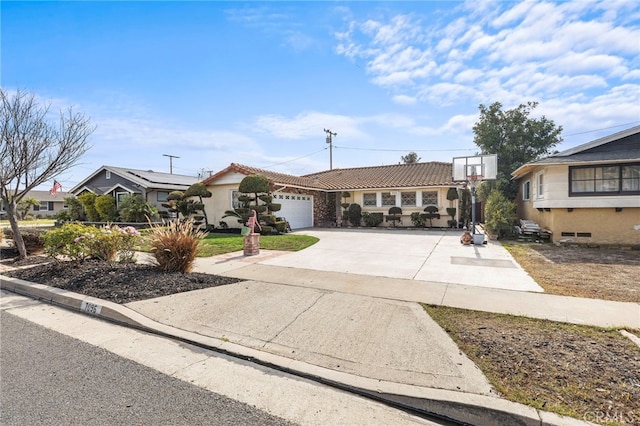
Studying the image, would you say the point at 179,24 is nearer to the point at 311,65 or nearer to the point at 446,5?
the point at 311,65

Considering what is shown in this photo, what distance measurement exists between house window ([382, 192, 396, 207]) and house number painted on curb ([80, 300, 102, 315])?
17.9 m

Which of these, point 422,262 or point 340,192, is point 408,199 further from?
point 422,262

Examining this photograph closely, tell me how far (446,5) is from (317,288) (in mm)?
7457

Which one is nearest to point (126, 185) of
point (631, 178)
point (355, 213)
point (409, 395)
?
point (355, 213)

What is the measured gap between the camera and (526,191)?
17.4 m

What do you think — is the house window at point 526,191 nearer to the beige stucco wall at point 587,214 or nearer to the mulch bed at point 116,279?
the beige stucco wall at point 587,214

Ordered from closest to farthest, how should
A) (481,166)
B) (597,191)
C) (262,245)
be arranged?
(262,245) → (597,191) → (481,166)

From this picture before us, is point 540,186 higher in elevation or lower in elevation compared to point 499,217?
higher

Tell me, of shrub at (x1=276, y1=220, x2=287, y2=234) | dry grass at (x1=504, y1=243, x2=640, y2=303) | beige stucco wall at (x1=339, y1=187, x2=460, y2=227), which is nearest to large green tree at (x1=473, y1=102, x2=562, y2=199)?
beige stucco wall at (x1=339, y1=187, x2=460, y2=227)

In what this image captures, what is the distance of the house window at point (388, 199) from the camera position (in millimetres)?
20766

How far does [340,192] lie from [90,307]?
1845 cm

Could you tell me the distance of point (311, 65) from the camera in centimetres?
1083

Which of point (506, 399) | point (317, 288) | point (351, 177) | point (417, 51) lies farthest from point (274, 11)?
point (351, 177)

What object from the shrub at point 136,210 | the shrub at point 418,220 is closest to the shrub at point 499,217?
the shrub at point 418,220
